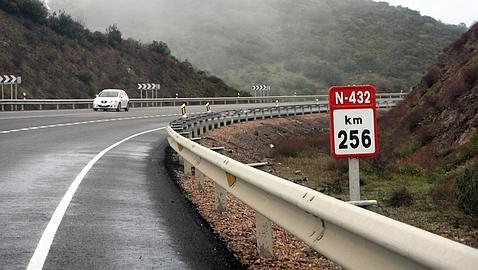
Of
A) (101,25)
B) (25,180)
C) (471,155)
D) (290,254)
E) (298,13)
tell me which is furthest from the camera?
(298,13)

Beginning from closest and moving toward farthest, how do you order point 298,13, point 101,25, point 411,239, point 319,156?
point 411,239 < point 319,156 < point 101,25 < point 298,13

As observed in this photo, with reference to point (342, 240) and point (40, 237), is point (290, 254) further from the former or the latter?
point (342, 240)

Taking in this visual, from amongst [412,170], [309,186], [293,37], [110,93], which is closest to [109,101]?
Answer: [110,93]

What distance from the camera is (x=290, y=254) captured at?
702 cm

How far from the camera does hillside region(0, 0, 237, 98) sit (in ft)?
171

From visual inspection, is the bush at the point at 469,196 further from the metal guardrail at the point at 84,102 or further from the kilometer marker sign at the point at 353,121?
the metal guardrail at the point at 84,102

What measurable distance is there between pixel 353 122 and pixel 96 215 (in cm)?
368

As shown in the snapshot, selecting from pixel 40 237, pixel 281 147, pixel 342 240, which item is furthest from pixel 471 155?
pixel 342 240

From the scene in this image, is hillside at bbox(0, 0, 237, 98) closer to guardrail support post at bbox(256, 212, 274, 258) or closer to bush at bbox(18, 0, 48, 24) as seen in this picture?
bush at bbox(18, 0, 48, 24)

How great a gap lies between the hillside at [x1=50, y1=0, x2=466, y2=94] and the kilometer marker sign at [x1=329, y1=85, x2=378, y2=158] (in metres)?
92.0

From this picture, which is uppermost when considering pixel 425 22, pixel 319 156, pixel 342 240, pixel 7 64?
pixel 425 22

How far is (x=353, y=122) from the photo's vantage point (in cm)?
681

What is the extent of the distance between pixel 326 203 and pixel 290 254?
3.00 metres

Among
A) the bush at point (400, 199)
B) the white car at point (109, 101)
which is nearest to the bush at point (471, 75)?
the bush at point (400, 199)
